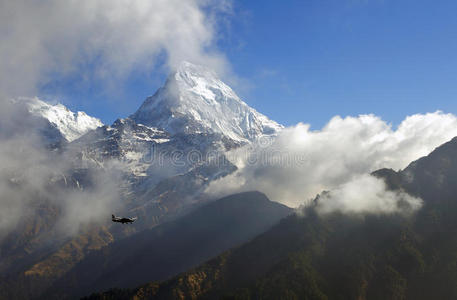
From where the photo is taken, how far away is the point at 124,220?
16288 cm

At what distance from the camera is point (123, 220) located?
534 feet

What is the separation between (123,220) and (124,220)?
40cm
